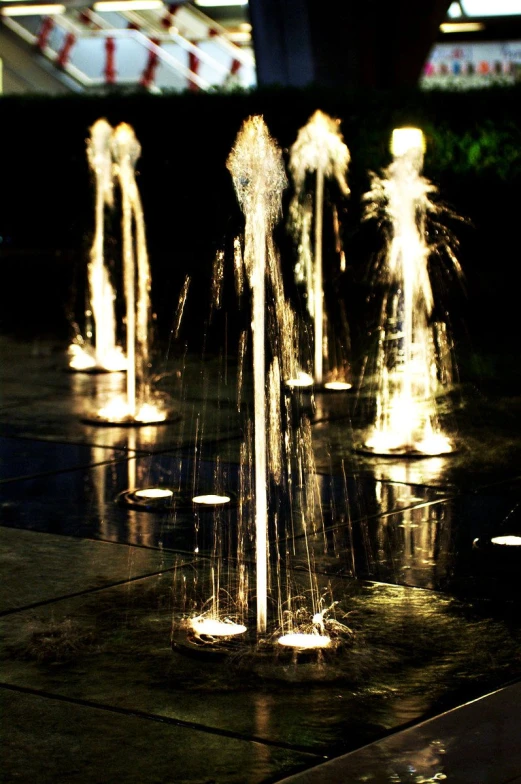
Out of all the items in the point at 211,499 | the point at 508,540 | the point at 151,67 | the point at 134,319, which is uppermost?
the point at 151,67

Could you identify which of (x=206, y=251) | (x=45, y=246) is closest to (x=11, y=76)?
(x=45, y=246)

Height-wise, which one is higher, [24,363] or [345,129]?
[345,129]

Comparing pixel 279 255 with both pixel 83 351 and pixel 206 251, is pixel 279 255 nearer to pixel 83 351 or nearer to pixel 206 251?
pixel 206 251

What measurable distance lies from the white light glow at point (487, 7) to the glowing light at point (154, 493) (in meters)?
31.3

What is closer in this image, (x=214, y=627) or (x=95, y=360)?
(x=214, y=627)

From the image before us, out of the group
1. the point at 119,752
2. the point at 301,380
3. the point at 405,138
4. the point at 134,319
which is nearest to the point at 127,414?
the point at 301,380

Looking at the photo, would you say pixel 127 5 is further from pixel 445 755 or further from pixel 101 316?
pixel 445 755

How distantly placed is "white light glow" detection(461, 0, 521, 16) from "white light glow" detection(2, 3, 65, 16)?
35.8ft

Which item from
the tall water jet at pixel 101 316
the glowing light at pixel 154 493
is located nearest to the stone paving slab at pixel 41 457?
the glowing light at pixel 154 493

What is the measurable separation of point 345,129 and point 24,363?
8.67 m

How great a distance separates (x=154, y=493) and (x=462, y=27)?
3168 centimetres

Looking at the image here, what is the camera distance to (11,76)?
38156 mm

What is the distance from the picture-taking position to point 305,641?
456cm

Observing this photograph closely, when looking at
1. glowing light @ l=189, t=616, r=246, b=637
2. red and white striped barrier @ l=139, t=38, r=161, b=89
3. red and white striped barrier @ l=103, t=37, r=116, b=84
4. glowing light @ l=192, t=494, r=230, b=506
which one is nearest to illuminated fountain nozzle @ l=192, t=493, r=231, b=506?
glowing light @ l=192, t=494, r=230, b=506
